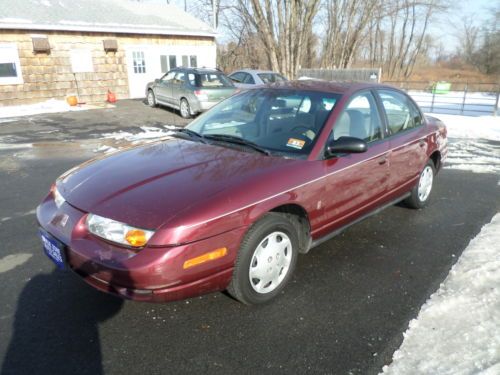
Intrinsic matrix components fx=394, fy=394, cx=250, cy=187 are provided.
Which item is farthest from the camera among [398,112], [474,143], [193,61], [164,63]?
[193,61]

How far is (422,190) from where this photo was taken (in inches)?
191

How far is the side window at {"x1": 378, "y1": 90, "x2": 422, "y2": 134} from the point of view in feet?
13.4

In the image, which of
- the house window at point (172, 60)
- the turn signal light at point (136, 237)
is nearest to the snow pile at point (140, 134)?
the turn signal light at point (136, 237)

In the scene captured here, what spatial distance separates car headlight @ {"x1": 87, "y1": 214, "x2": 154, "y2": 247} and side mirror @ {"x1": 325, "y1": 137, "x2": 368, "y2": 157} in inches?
63.9

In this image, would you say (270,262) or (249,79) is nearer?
(270,262)

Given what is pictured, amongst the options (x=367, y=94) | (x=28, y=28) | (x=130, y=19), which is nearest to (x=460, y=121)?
(x=367, y=94)

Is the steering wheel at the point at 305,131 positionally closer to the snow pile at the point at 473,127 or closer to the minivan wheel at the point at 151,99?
the snow pile at the point at 473,127

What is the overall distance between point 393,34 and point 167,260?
49.0 meters

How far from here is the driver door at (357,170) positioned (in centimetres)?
326

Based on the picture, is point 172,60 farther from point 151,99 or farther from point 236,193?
point 236,193

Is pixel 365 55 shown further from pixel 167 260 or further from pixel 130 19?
pixel 167 260

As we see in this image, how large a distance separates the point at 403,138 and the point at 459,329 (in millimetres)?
2131

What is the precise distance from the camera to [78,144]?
8.98 metres

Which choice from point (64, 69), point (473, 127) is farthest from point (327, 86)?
point (64, 69)
